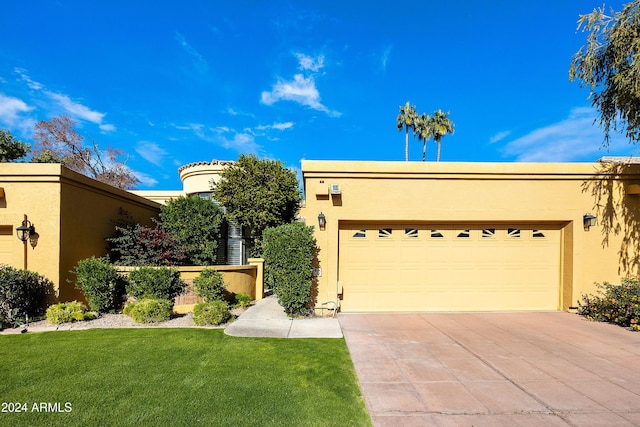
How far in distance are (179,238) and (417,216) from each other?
25.4 feet

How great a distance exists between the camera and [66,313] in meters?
7.00

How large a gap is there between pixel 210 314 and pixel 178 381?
301cm

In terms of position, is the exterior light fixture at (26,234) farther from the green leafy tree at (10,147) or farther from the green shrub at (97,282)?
the green leafy tree at (10,147)

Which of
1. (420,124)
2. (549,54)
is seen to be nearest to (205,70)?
(549,54)

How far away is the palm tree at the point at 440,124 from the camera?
97.7 ft

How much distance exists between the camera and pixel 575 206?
8078mm

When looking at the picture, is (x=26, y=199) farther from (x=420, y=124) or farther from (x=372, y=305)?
(x=420, y=124)

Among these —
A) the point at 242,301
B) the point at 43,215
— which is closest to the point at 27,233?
the point at 43,215

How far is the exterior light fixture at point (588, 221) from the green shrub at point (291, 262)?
6.91 meters

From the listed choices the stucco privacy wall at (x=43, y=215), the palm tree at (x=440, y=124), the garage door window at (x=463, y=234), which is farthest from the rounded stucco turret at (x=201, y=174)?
the palm tree at (x=440, y=124)

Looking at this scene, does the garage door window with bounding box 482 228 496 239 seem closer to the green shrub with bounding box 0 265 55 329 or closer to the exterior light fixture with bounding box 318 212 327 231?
the exterior light fixture with bounding box 318 212 327 231

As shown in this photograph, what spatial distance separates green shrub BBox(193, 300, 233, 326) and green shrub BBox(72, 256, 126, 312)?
246 centimetres

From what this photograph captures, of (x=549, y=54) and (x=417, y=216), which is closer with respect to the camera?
(x=417, y=216)

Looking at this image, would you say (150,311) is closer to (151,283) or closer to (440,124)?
(151,283)
